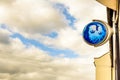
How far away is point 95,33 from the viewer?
52.3 ft

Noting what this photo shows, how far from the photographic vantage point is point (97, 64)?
23.3m

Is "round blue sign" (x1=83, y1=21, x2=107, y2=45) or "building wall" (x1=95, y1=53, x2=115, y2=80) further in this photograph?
"building wall" (x1=95, y1=53, x2=115, y2=80)

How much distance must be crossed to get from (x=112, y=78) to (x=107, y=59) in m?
1.23

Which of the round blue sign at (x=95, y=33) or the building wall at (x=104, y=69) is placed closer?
the round blue sign at (x=95, y=33)

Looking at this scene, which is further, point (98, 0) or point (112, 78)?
point (112, 78)

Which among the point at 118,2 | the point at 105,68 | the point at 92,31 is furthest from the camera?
the point at 105,68

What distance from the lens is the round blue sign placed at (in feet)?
51.5

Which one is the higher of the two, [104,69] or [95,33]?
[104,69]

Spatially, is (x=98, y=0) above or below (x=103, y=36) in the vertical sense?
above

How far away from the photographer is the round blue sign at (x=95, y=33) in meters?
15.7

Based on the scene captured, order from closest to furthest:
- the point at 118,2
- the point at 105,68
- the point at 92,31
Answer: the point at 118,2 < the point at 92,31 < the point at 105,68

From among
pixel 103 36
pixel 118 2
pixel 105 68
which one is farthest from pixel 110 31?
pixel 105 68

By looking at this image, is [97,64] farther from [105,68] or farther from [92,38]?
[92,38]

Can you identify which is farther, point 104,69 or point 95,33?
point 104,69
